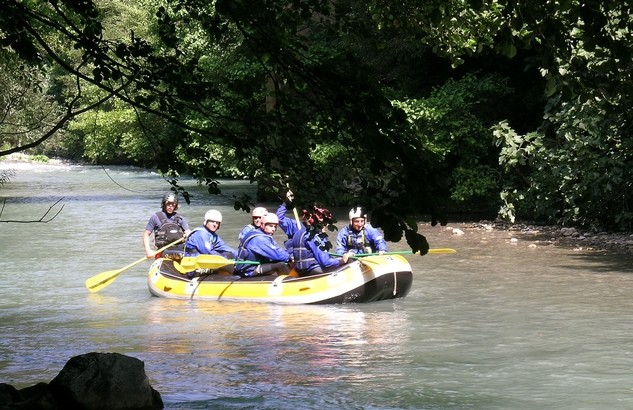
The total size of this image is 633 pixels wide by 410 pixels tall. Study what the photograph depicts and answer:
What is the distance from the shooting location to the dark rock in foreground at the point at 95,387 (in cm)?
761

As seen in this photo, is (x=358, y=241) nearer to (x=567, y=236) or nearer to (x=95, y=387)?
(x=95, y=387)

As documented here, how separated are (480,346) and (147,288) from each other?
6.89 metres

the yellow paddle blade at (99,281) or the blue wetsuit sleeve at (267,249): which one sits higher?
the blue wetsuit sleeve at (267,249)

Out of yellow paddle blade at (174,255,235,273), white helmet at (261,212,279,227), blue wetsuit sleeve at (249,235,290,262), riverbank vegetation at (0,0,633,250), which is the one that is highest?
riverbank vegetation at (0,0,633,250)

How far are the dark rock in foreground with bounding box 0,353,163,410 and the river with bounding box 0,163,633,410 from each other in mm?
794

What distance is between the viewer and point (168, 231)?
1666 centimetres

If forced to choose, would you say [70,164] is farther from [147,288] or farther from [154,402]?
[154,402]

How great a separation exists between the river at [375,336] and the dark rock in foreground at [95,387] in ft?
2.61

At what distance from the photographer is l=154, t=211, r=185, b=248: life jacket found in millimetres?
16656

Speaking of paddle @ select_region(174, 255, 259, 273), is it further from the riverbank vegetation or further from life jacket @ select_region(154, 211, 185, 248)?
the riverbank vegetation

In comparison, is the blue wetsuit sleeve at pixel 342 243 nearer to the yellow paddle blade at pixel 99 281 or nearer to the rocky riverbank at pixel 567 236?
the yellow paddle blade at pixel 99 281

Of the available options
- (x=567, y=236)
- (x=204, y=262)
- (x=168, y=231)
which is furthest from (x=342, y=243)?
(x=567, y=236)

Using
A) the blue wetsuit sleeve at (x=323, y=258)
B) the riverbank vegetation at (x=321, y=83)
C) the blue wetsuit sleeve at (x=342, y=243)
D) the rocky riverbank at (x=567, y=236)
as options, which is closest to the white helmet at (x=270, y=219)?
the blue wetsuit sleeve at (x=323, y=258)

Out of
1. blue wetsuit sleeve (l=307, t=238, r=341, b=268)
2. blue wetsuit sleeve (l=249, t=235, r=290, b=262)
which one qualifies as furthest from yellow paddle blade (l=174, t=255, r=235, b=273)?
blue wetsuit sleeve (l=307, t=238, r=341, b=268)
